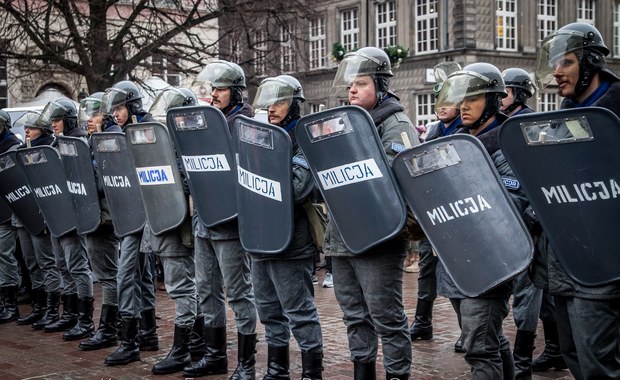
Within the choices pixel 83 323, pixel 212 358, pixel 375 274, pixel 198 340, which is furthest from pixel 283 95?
pixel 83 323

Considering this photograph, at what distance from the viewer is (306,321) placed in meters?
5.45

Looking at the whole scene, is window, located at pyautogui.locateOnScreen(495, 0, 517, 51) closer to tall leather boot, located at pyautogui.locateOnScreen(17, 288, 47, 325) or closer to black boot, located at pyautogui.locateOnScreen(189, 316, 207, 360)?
tall leather boot, located at pyautogui.locateOnScreen(17, 288, 47, 325)

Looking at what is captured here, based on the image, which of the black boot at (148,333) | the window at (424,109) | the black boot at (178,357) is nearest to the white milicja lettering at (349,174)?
the black boot at (178,357)

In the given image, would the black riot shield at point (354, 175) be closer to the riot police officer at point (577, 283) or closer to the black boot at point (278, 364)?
the riot police officer at point (577, 283)

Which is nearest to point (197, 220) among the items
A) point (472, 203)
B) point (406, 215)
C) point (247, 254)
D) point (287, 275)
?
point (247, 254)

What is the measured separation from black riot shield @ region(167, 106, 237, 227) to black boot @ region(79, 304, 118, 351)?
1.80m

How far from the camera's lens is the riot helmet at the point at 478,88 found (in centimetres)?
479

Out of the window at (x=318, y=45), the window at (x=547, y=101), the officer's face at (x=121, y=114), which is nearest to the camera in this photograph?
the officer's face at (x=121, y=114)

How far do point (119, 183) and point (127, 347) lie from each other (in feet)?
3.96

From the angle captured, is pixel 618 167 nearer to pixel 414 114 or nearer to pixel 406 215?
pixel 406 215

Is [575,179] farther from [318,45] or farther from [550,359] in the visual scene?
[318,45]

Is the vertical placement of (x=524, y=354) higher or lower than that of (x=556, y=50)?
lower

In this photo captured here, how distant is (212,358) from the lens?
6168 mm

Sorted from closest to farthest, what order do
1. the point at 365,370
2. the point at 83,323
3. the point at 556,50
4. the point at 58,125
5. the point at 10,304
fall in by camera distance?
1. the point at 556,50
2. the point at 365,370
3. the point at 83,323
4. the point at 58,125
5. the point at 10,304
